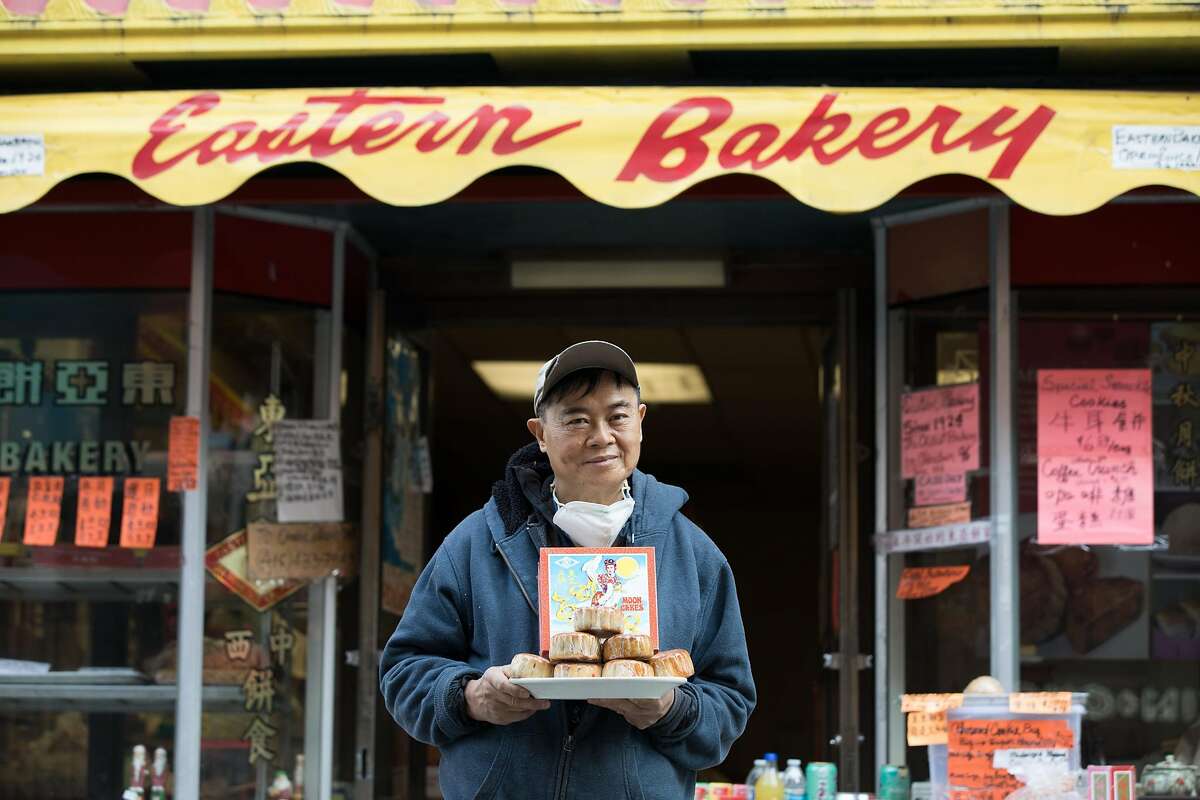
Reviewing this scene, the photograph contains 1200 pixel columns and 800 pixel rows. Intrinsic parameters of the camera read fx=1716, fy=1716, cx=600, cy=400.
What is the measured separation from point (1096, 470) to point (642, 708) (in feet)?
11.7

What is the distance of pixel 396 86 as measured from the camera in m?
6.51

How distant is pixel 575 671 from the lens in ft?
9.76

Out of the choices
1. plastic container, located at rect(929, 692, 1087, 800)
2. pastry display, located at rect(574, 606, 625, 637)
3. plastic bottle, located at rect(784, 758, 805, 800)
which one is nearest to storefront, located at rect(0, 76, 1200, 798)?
plastic container, located at rect(929, 692, 1087, 800)

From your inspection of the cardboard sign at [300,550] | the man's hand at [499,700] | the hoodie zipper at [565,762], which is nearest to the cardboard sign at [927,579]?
the cardboard sign at [300,550]

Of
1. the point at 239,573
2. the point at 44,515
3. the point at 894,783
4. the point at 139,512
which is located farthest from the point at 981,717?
the point at 44,515

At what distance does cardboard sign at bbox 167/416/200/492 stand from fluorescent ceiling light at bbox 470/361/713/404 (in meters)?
3.52

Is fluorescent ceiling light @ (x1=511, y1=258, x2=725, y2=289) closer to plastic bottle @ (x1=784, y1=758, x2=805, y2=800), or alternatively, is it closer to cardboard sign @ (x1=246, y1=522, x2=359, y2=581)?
cardboard sign @ (x1=246, y1=522, x2=359, y2=581)

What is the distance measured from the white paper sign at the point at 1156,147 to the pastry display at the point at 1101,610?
1.64 meters

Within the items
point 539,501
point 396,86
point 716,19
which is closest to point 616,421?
point 539,501

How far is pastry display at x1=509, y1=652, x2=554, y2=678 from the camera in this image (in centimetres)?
297

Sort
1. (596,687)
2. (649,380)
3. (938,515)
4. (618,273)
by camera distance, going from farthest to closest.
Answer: (649,380)
(618,273)
(938,515)
(596,687)

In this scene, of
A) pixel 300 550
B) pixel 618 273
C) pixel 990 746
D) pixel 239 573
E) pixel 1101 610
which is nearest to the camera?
pixel 990 746

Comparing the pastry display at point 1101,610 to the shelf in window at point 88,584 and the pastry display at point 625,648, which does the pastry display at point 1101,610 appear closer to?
the shelf in window at point 88,584

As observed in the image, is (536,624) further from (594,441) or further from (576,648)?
(594,441)
